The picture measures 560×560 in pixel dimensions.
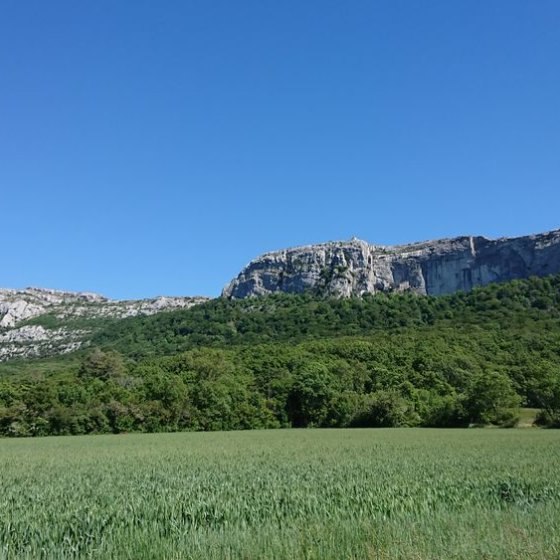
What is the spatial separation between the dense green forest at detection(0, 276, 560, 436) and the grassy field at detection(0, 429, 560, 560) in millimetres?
50153

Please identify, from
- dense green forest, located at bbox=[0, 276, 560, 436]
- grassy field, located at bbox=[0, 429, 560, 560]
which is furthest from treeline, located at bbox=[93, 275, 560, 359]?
Answer: grassy field, located at bbox=[0, 429, 560, 560]

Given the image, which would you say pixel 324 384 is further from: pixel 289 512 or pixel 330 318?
pixel 330 318

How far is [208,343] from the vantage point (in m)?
144

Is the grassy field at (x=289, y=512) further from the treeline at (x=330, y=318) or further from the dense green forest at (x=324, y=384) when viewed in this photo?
the treeline at (x=330, y=318)

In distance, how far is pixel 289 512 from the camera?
39.6 ft

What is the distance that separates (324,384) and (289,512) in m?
66.2

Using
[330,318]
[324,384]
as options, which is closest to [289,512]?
[324,384]

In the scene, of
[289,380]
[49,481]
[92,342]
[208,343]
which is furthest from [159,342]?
[49,481]

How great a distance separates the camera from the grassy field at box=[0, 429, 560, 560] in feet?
27.0

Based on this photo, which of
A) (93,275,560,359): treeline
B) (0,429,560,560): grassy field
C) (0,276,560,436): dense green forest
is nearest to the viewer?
(0,429,560,560): grassy field

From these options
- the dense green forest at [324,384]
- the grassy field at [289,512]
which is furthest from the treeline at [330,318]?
the grassy field at [289,512]

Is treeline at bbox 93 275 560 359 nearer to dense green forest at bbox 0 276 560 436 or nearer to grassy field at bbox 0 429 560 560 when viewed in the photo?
dense green forest at bbox 0 276 560 436

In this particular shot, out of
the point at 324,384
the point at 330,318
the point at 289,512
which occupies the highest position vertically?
the point at 330,318

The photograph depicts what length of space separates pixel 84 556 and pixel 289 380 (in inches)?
2842
